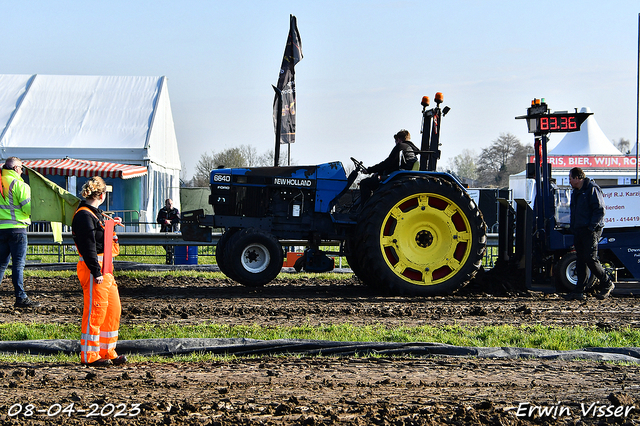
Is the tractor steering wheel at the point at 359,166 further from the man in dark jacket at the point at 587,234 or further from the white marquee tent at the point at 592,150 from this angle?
the white marquee tent at the point at 592,150

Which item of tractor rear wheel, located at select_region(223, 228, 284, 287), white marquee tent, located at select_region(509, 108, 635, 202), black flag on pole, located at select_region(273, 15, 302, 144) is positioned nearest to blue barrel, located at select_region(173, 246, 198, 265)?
black flag on pole, located at select_region(273, 15, 302, 144)

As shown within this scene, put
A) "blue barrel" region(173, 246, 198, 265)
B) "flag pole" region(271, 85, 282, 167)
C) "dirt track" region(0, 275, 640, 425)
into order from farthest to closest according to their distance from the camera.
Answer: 1. "blue barrel" region(173, 246, 198, 265)
2. "flag pole" region(271, 85, 282, 167)
3. "dirt track" region(0, 275, 640, 425)

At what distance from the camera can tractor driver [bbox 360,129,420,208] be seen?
32.9 ft

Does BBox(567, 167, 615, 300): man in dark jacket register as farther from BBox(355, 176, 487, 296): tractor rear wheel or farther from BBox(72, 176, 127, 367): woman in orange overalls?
BBox(72, 176, 127, 367): woman in orange overalls

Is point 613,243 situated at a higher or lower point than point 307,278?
higher

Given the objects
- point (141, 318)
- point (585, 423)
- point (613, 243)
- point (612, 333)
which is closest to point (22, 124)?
point (141, 318)

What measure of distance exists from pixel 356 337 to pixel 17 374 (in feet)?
9.35

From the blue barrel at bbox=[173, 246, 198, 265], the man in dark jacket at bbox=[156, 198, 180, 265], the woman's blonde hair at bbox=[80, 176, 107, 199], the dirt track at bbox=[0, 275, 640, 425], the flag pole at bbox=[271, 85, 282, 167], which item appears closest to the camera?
Result: the dirt track at bbox=[0, 275, 640, 425]

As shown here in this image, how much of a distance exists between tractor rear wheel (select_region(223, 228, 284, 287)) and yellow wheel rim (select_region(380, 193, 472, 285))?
1.69 m

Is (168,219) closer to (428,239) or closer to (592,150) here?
(428,239)

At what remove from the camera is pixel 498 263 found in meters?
10.7

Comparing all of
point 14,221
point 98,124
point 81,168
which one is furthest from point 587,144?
point 14,221

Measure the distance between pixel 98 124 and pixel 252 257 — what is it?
49.0ft

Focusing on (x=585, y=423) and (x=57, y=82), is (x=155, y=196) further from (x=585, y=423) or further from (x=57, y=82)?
(x=585, y=423)
